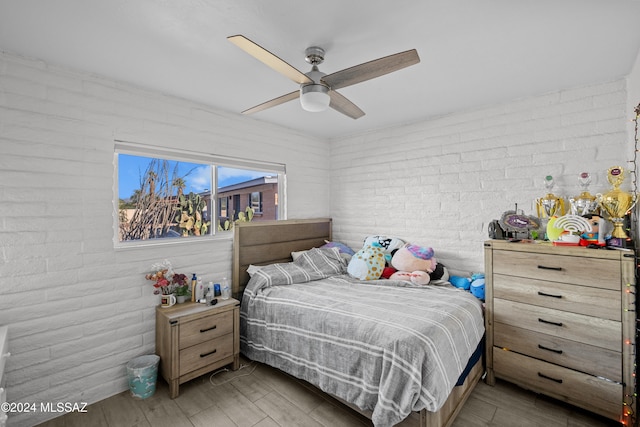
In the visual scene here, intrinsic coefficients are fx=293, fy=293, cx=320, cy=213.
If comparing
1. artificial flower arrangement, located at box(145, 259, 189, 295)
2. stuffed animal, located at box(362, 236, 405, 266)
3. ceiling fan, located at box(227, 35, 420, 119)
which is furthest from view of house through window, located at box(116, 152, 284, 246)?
ceiling fan, located at box(227, 35, 420, 119)

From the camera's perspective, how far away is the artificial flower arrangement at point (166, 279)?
7.68ft

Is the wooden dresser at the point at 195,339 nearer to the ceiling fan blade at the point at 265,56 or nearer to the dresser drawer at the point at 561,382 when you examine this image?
the ceiling fan blade at the point at 265,56

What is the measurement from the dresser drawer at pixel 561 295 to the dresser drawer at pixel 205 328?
2194 mm

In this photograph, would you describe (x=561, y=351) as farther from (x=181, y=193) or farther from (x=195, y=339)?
(x=181, y=193)

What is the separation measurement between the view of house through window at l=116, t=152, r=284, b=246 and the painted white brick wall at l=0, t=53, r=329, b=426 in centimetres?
18

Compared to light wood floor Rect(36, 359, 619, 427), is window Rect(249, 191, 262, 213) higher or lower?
higher

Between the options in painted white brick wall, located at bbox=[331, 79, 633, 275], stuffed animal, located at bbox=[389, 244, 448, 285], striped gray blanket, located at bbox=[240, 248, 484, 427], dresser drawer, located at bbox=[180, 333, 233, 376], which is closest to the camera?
striped gray blanket, located at bbox=[240, 248, 484, 427]

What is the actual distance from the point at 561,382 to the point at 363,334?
145cm

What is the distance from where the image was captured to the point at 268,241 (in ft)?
10.5

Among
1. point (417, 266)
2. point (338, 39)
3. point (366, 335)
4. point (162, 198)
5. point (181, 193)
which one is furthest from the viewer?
point (417, 266)

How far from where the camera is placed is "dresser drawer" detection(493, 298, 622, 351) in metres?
1.88

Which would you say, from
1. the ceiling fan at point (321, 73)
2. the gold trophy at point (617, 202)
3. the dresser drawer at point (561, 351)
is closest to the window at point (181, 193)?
the ceiling fan at point (321, 73)

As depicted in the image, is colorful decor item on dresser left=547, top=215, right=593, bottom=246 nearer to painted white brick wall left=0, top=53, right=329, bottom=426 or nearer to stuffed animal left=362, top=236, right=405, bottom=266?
stuffed animal left=362, top=236, right=405, bottom=266

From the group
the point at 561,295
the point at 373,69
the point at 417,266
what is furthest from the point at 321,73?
the point at 561,295
